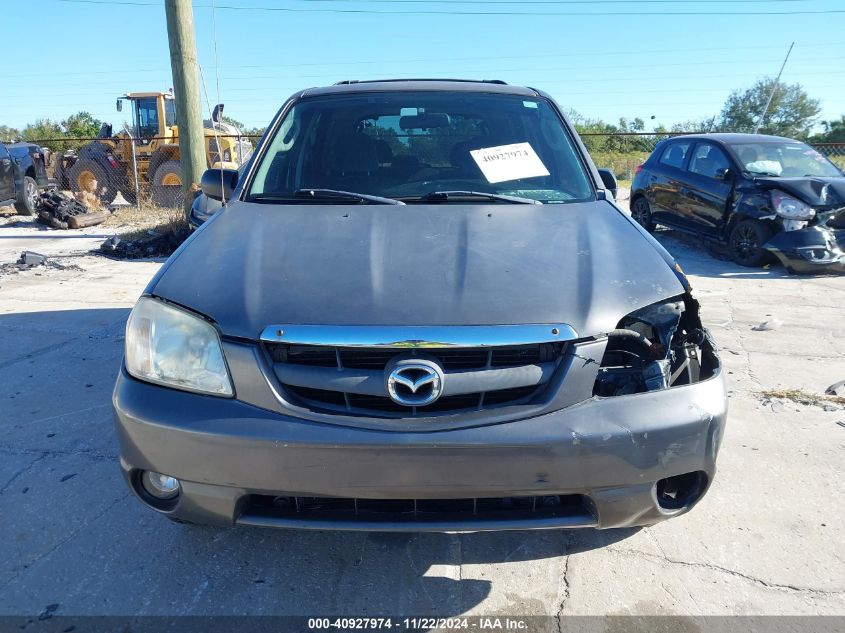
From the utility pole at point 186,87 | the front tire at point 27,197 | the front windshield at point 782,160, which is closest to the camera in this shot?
the front windshield at point 782,160

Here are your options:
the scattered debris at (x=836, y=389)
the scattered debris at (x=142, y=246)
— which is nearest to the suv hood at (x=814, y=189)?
the scattered debris at (x=836, y=389)

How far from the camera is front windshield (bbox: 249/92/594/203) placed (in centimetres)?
302

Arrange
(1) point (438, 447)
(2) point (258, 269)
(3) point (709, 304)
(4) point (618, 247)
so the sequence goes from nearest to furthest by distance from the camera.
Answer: (1) point (438, 447) < (2) point (258, 269) < (4) point (618, 247) < (3) point (709, 304)

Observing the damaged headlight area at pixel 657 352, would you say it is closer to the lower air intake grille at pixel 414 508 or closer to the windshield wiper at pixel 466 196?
the lower air intake grille at pixel 414 508

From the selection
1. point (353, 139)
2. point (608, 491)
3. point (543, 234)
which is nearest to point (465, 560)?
point (608, 491)

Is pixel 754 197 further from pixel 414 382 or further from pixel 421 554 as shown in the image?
pixel 414 382

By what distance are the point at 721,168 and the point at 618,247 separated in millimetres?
6693

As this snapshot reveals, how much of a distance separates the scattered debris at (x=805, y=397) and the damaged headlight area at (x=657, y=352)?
1.99 metres

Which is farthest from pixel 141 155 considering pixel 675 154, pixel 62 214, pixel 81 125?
pixel 81 125

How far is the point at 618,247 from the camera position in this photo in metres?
2.40

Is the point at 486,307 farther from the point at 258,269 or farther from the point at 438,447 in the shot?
the point at 258,269

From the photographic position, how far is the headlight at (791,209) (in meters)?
7.28

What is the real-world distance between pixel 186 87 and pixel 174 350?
841cm

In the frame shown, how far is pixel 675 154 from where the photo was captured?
916cm
